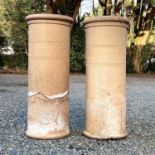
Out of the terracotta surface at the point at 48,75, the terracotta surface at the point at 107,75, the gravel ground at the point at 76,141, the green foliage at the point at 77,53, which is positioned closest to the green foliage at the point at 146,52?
the green foliage at the point at 77,53

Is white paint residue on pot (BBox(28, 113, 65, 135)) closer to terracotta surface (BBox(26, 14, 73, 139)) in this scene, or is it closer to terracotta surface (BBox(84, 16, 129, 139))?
terracotta surface (BBox(26, 14, 73, 139))

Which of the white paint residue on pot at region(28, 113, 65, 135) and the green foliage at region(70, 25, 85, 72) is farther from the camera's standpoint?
the green foliage at region(70, 25, 85, 72)

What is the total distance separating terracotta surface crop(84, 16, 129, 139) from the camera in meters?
5.68

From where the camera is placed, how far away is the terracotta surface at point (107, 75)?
224 inches

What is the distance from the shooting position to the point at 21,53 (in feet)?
76.7

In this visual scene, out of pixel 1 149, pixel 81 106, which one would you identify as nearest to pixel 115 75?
pixel 1 149

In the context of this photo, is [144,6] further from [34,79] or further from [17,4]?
[34,79]

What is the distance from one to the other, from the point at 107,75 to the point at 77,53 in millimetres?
16732

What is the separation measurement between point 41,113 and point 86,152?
0.96 m

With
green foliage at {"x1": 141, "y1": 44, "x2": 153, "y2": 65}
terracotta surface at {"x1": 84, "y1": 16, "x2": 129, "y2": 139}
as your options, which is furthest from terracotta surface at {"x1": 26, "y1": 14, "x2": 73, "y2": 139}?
green foliage at {"x1": 141, "y1": 44, "x2": 153, "y2": 65}

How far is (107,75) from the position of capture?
5.69 metres

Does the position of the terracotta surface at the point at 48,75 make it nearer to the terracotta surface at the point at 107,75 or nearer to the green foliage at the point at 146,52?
the terracotta surface at the point at 107,75

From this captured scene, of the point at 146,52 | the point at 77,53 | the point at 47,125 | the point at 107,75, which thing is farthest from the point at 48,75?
the point at 146,52

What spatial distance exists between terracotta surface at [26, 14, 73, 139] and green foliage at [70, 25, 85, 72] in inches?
647
